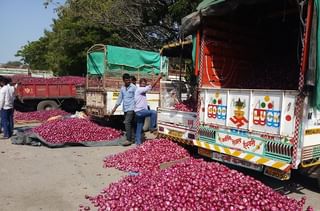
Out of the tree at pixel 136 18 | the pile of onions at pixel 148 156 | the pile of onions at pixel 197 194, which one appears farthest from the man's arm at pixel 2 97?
the tree at pixel 136 18

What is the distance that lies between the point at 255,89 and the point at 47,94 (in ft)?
42.5

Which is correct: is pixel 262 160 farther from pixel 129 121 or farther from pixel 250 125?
pixel 129 121

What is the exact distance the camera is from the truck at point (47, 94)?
15.1 meters

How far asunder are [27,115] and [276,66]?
1103cm

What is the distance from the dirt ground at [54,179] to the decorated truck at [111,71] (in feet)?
8.35

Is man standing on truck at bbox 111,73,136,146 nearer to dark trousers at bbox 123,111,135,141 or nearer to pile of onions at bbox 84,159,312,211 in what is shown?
dark trousers at bbox 123,111,135,141

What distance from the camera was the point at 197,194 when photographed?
A: 3977mm

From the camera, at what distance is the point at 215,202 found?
384 cm

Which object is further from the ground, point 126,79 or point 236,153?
point 126,79

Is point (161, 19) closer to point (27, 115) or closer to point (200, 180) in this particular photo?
point (27, 115)

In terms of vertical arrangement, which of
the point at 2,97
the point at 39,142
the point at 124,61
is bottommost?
the point at 39,142

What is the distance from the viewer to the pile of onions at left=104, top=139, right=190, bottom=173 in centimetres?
624

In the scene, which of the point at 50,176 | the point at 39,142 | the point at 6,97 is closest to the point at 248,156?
the point at 50,176

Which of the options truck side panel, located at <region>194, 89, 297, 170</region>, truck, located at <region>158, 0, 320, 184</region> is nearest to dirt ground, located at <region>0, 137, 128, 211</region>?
truck, located at <region>158, 0, 320, 184</region>
